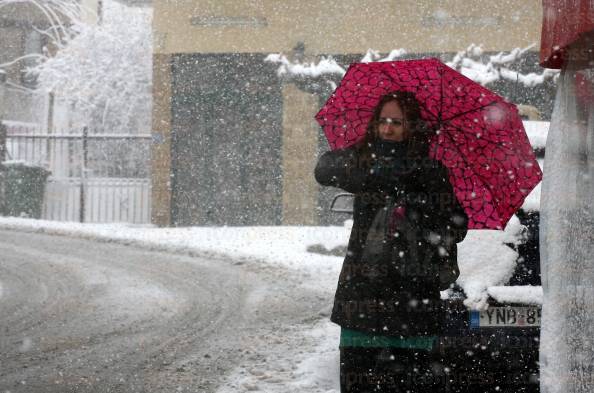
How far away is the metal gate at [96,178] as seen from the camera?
16672 millimetres

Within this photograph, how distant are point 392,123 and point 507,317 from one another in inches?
56.0

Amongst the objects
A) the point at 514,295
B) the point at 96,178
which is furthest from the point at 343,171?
the point at 96,178

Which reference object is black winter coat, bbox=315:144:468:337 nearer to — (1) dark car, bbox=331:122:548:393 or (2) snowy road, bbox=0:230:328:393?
(1) dark car, bbox=331:122:548:393

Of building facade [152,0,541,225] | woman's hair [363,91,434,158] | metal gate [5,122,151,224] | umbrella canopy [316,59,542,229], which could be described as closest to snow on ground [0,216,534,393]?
umbrella canopy [316,59,542,229]

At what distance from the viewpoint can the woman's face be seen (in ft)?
10.1

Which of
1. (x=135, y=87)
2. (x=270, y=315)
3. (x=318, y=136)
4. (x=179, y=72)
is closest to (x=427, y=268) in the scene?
(x=270, y=315)

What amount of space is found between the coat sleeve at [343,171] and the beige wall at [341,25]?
42.0 ft

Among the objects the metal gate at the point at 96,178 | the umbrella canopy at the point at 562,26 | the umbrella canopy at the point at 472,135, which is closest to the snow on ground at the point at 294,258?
the umbrella canopy at the point at 472,135

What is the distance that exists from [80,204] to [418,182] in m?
14.4

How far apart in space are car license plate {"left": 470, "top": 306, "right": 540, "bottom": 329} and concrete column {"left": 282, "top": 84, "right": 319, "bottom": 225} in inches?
462

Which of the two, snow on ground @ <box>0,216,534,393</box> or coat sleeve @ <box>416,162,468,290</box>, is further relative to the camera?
snow on ground @ <box>0,216,534,393</box>

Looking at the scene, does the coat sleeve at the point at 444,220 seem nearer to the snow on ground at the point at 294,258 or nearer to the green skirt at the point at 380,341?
the green skirt at the point at 380,341

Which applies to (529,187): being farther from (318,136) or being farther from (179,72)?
(179,72)

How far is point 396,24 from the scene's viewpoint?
50.6ft
